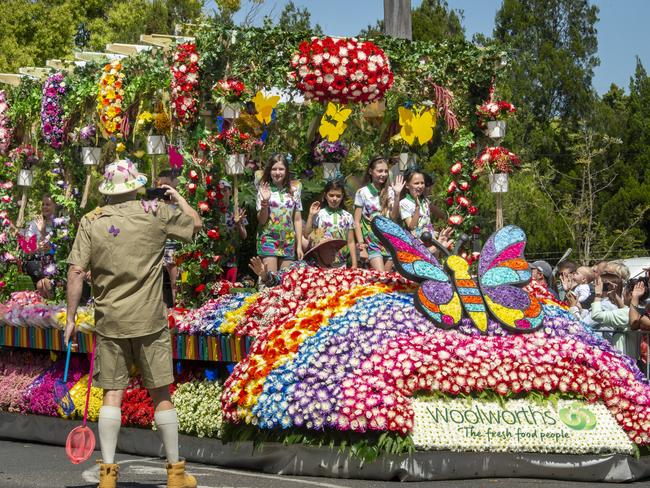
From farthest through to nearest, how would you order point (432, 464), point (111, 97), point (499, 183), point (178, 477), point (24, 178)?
1. point (24, 178)
2. point (111, 97)
3. point (499, 183)
4. point (432, 464)
5. point (178, 477)

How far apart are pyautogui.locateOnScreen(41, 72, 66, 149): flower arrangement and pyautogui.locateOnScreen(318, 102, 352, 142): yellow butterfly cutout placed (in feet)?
11.6

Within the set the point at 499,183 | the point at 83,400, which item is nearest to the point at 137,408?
the point at 83,400

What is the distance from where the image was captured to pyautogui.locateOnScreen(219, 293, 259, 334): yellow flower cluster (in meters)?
10.4

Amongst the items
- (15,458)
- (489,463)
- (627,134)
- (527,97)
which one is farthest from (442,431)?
(527,97)

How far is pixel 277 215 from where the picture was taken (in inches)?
525

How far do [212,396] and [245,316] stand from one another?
0.70m

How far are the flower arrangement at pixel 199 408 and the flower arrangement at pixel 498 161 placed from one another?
455 cm

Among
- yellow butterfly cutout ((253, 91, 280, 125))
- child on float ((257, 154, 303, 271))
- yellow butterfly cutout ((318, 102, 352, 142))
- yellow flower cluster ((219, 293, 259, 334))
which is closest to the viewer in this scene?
yellow flower cluster ((219, 293, 259, 334))

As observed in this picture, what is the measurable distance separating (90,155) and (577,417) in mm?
8601

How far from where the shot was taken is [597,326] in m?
12.0

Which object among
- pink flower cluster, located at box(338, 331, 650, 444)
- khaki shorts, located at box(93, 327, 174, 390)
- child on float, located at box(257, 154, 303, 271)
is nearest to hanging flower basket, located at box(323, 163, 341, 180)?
child on float, located at box(257, 154, 303, 271)

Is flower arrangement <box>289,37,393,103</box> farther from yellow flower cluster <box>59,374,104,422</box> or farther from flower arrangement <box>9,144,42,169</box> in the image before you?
flower arrangement <box>9,144,42,169</box>

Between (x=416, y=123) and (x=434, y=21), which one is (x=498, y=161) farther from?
(x=434, y=21)

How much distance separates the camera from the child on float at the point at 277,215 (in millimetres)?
13281
